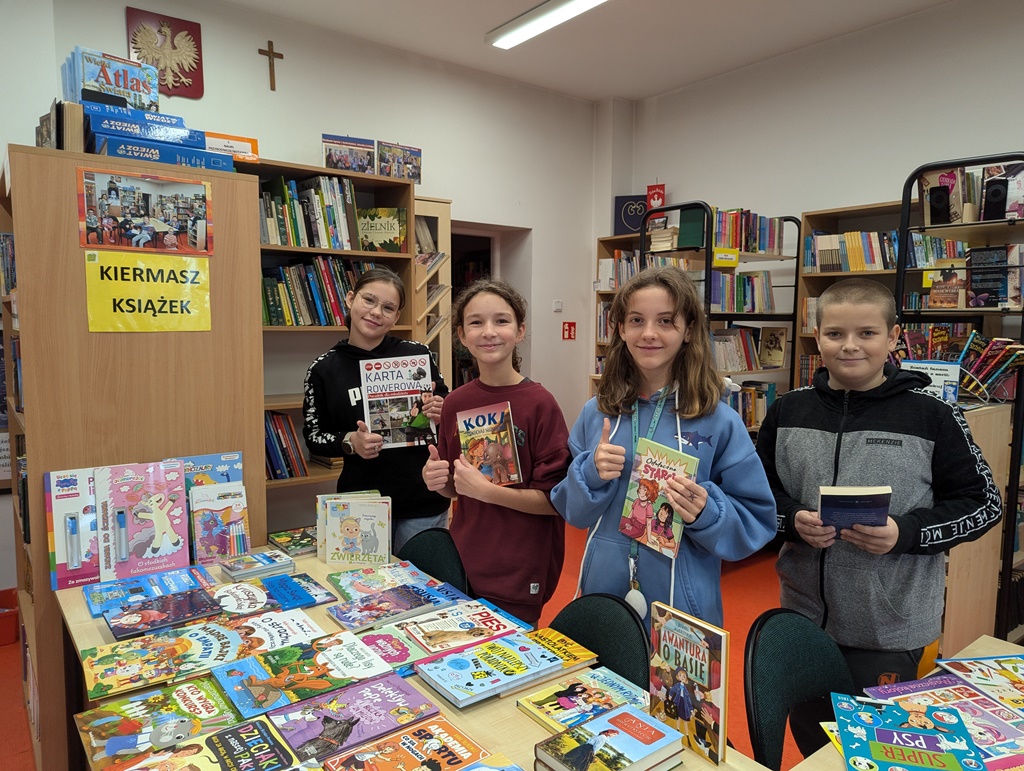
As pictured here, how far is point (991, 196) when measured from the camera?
2777 mm

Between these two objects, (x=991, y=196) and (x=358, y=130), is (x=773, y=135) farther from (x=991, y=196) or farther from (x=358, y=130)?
(x=358, y=130)

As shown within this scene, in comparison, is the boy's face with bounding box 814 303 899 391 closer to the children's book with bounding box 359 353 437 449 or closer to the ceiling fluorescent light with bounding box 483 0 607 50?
the children's book with bounding box 359 353 437 449

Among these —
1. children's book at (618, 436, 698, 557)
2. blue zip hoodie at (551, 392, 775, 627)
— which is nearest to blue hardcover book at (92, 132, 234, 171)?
blue zip hoodie at (551, 392, 775, 627)

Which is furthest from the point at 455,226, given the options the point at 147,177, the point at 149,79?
the point at 147,177

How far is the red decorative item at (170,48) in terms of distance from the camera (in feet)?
12.1

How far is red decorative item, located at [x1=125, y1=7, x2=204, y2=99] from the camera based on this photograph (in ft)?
12.1

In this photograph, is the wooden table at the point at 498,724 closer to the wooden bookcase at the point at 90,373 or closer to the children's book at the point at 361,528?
the children's book at the point at 361,528

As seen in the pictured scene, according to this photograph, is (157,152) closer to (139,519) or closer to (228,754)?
(139,519)

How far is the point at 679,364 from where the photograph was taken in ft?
5.09

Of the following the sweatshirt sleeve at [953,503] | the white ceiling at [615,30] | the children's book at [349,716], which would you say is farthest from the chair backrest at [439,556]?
the white ceiling at [615,30]

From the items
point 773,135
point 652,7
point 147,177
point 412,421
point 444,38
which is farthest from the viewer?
point 773,135

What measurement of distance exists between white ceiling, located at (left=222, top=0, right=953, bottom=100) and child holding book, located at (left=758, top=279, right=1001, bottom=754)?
3289mm

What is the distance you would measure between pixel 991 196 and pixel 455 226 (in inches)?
146

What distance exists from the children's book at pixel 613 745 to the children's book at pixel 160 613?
94 cm
